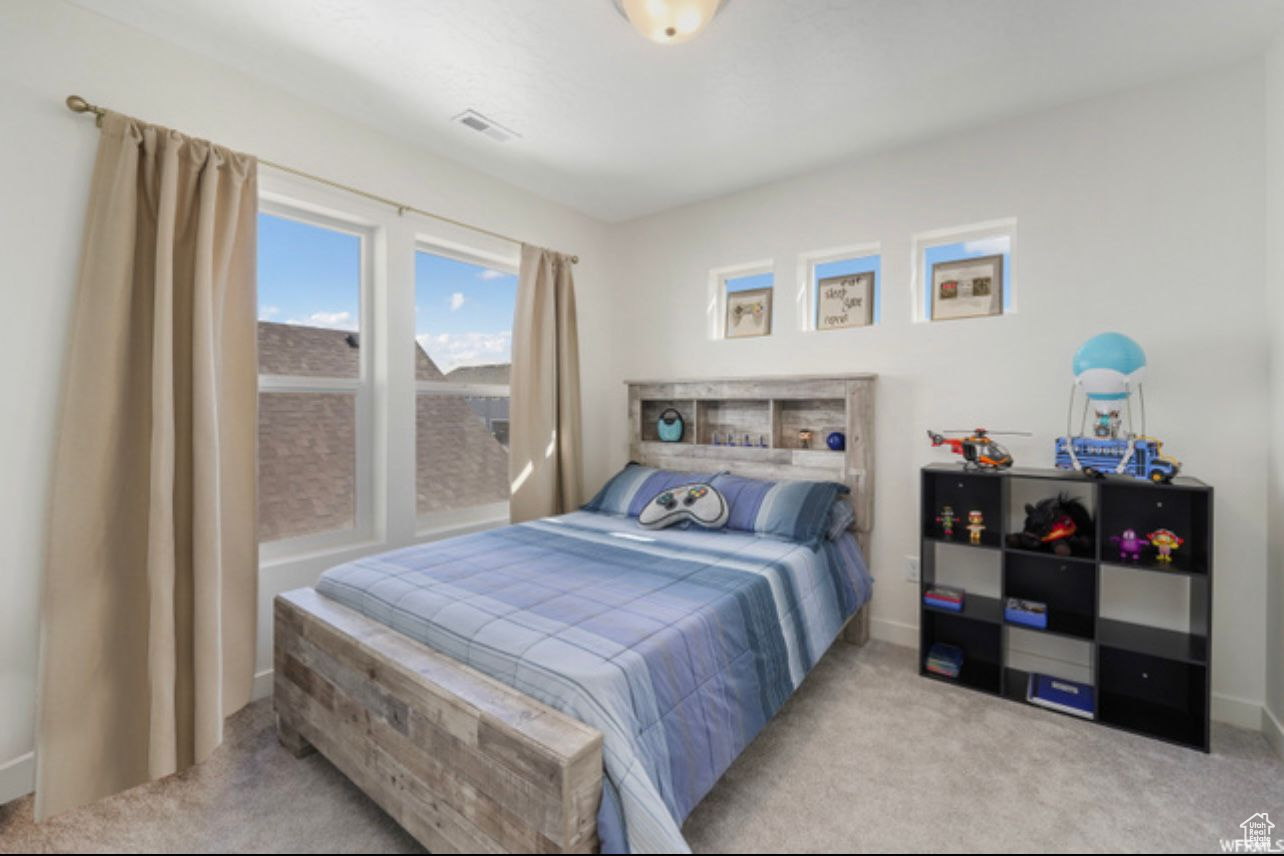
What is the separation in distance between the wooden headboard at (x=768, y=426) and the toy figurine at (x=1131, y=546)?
37.5 inches

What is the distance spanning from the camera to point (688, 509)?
2.64 m

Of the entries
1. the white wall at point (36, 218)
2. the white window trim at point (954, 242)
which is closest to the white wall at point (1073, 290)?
the white window trim at point (954, 242)

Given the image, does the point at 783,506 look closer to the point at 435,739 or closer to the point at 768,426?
the point at 768,426

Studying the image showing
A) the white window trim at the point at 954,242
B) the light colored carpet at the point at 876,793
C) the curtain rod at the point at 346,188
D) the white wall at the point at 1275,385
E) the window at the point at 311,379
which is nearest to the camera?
the light colored carpet at the point at 876,793

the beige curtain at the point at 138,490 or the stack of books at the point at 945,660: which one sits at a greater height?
the beige curtain at the point at 138,490

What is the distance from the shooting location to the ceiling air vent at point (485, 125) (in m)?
2.41

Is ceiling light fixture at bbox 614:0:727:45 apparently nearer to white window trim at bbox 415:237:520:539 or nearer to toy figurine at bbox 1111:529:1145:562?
white window trim at bbox 415:237:520:539

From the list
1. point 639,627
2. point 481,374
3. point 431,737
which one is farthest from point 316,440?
point 639,627

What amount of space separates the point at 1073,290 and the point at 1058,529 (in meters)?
1.02

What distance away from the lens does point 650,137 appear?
2.61 meters

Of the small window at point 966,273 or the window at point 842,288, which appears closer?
the small window at point 966,273

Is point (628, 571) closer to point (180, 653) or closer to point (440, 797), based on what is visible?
point (440, 797)

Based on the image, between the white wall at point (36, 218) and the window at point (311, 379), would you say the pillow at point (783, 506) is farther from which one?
the white wall at point (36, 218)

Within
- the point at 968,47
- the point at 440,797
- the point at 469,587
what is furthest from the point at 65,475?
the point at 968,47
